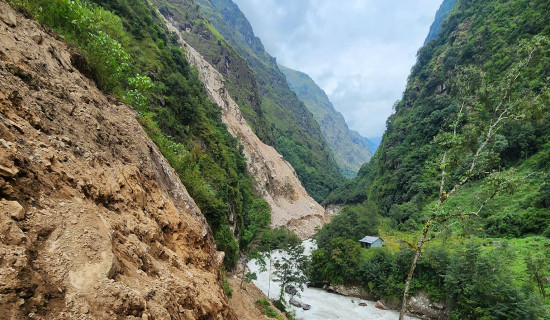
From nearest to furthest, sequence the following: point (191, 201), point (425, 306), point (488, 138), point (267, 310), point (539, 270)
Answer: point (191, 201) < point (488, 138) < point (539, 270) < point (267, 310) < point (425, 306)

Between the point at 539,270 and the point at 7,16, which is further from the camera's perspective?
the point at 539,270

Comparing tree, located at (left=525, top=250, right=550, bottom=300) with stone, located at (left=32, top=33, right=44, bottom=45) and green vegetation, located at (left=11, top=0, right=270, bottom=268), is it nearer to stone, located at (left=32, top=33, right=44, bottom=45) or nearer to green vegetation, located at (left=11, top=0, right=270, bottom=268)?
green vegetation, located at (left=11, top=0, right=270, bottom=268)

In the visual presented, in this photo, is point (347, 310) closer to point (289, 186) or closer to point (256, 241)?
point (256, 241)

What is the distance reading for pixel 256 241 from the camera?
1766 inches

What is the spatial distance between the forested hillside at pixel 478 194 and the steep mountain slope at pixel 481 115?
125 mm

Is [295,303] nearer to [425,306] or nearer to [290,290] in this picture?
[290,290]

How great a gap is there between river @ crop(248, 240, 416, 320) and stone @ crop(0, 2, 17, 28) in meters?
29.8

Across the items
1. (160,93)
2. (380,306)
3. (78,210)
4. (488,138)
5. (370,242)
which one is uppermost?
(160,93)

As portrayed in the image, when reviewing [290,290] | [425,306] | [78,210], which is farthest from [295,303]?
[78,210]

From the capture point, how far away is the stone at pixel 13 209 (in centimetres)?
Answer: 358

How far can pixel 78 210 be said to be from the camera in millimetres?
4719

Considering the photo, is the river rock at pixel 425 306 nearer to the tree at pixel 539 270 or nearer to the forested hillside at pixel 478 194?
the forested hillside at pixel 478 194

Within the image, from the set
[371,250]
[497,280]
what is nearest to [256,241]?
[371,250]

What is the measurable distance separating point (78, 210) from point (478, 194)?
616 inches
